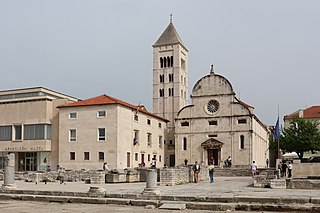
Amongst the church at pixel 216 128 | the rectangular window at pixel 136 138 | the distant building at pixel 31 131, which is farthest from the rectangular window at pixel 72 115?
the church at pixel 216 128

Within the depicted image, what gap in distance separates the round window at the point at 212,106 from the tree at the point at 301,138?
12.1 metres

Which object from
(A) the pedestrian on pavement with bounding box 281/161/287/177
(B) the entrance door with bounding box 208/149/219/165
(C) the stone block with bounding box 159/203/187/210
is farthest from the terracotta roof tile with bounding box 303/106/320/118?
(C) the stone block with bounding box 159/203/187/210

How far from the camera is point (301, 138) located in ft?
203

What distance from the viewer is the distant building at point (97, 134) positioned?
48812mm

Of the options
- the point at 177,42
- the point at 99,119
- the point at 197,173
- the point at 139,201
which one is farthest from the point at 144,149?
the point at 139,201

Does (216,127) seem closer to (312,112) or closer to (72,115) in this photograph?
(72,115)

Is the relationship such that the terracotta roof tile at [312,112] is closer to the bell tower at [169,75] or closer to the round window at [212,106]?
the bell tower at [169,75]

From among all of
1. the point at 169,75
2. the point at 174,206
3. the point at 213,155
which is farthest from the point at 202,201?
the point at 169,75

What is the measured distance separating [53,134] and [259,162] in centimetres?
3150

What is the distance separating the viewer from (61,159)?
50.7 metres

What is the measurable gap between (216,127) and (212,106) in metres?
3.07

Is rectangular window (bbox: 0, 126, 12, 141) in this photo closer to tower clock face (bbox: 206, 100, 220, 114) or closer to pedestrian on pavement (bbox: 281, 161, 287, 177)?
tower clock face (bbox: 206, 100, 220, 114)

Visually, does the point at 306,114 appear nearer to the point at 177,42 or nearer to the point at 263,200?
the point at 177,42

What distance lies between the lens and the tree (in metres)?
61.3
